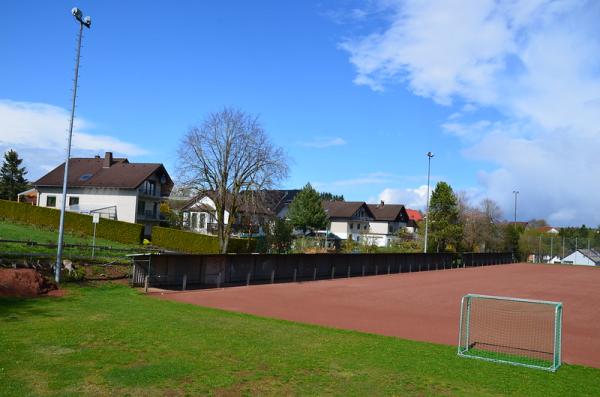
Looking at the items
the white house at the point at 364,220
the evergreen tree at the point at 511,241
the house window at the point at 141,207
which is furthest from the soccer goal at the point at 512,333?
the evergreen tree at the point at 511,241

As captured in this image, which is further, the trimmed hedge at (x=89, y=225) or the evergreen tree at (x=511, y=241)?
the evergreen tree at (x=511, y=241)

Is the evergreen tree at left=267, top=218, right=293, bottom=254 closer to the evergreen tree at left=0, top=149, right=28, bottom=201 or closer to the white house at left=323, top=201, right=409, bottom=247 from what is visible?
the white house at left=323, top=201, right=409, bottom=247

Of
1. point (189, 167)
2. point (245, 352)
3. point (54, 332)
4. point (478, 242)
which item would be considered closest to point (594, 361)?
point (245, 352)

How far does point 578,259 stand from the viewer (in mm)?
82000

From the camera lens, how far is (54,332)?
11820 mm

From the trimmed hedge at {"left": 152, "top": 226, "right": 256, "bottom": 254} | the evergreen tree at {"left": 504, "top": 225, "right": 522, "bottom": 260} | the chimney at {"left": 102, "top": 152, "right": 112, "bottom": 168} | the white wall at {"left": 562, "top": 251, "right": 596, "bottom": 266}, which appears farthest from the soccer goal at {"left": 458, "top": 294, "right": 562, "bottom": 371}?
the evergreen tree at {"left": 504, "top": 225, "right": 522, "bottom": 260}

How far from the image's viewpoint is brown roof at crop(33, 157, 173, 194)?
5353 cm

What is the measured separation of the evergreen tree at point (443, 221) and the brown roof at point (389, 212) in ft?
81.9

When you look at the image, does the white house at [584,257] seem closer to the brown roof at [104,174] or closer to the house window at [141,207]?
the brown roof at [104,174]

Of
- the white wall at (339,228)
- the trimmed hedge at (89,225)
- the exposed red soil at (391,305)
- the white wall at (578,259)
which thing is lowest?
the exposed red soil at (391,305)

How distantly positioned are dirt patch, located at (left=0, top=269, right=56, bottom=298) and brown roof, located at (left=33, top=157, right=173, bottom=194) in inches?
1336

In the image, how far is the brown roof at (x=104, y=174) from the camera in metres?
53.5

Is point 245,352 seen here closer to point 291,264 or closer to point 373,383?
point 373,383

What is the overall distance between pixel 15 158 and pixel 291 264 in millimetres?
60515
